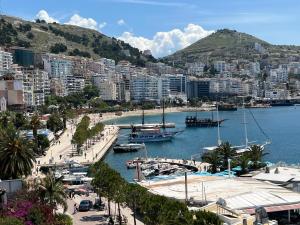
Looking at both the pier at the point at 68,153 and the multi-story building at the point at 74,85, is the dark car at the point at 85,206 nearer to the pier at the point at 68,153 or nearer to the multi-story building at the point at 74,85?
the pier at the point at 68,153

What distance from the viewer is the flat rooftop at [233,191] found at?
3272 centimetres

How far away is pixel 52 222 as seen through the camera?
1017 inches

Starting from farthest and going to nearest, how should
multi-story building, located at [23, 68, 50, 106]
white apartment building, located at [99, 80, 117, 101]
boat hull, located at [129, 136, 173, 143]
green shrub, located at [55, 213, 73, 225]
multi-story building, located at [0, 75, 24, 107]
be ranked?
1. white apartment building, located at [99, 80, 117, 101]
2. multi-story building, located at [23, 68, 50, 106]
3. multi-story building, located at [0, 75, 24, 107]
4. boat hull, located at [129, 136, 173, 143]
5. green shrub, located at [55, 213, 73, 225]

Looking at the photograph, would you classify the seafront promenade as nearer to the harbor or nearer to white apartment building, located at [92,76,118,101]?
the harbor

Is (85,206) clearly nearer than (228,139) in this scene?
Yes

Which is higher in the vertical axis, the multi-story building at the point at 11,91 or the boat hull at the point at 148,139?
the multi-story building at the point at 11,91

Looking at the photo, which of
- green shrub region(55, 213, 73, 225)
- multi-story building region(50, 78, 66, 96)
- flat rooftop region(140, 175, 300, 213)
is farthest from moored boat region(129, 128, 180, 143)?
multi-story building region(50, 78, 66, 96)

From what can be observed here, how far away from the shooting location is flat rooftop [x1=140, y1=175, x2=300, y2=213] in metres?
32.7

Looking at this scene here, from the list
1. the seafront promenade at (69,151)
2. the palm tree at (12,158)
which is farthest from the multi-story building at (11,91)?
the palm tree at (12,158)

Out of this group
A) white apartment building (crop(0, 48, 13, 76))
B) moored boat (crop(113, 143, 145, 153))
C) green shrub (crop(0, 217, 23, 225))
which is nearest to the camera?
green shrub (crop(0, 217, 23, 225))

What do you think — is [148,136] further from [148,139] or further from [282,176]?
[282,176]

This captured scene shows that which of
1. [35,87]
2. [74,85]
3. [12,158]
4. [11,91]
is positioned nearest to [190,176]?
[12,158]

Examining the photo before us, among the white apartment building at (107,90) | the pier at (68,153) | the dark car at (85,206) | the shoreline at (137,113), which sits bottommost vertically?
the pier at (68,153)

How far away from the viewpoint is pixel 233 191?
119ft
